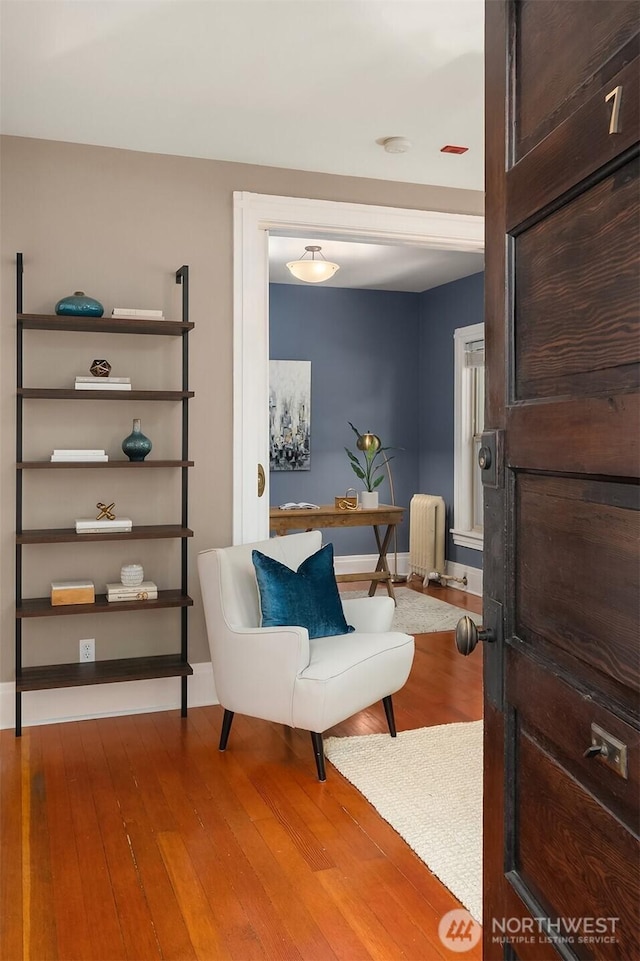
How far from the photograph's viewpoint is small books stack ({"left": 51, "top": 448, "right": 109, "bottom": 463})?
3.54 meters

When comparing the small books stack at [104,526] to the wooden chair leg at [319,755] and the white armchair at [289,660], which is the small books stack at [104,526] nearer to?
the white armchair at [289,660]

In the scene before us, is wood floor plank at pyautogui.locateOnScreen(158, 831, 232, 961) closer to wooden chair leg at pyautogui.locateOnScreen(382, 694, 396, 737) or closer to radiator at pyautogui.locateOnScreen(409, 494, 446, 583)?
wooden chair leg at pyautogui.locateOnScreen(382, 694, 396, 737)

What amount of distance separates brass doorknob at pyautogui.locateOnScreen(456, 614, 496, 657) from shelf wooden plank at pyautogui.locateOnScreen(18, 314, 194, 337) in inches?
103

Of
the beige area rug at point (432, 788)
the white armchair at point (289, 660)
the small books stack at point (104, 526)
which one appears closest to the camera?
the beige area rug at point (432, 788)

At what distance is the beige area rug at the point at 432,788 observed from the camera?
2.39 metres

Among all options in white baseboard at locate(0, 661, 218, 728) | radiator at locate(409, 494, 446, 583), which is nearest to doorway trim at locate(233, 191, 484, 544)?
white baseboard at locate(0, 661, 218, 728)

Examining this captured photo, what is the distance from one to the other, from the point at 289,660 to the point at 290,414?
4.58 m

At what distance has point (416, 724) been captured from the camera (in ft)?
11.9

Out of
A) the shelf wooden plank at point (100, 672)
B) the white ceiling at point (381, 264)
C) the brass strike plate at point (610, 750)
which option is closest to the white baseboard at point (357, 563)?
the white ceiling at point (381, 264)

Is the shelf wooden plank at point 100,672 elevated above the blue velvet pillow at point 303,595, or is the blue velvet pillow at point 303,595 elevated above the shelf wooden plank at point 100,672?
the blue velvet pillow at point 303,595

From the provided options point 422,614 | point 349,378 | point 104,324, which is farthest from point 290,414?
point 104,324

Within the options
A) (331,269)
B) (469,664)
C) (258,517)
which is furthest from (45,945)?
(331,269)

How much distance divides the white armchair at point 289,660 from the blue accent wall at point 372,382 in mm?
3916

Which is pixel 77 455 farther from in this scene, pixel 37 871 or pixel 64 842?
pixel 37 871
